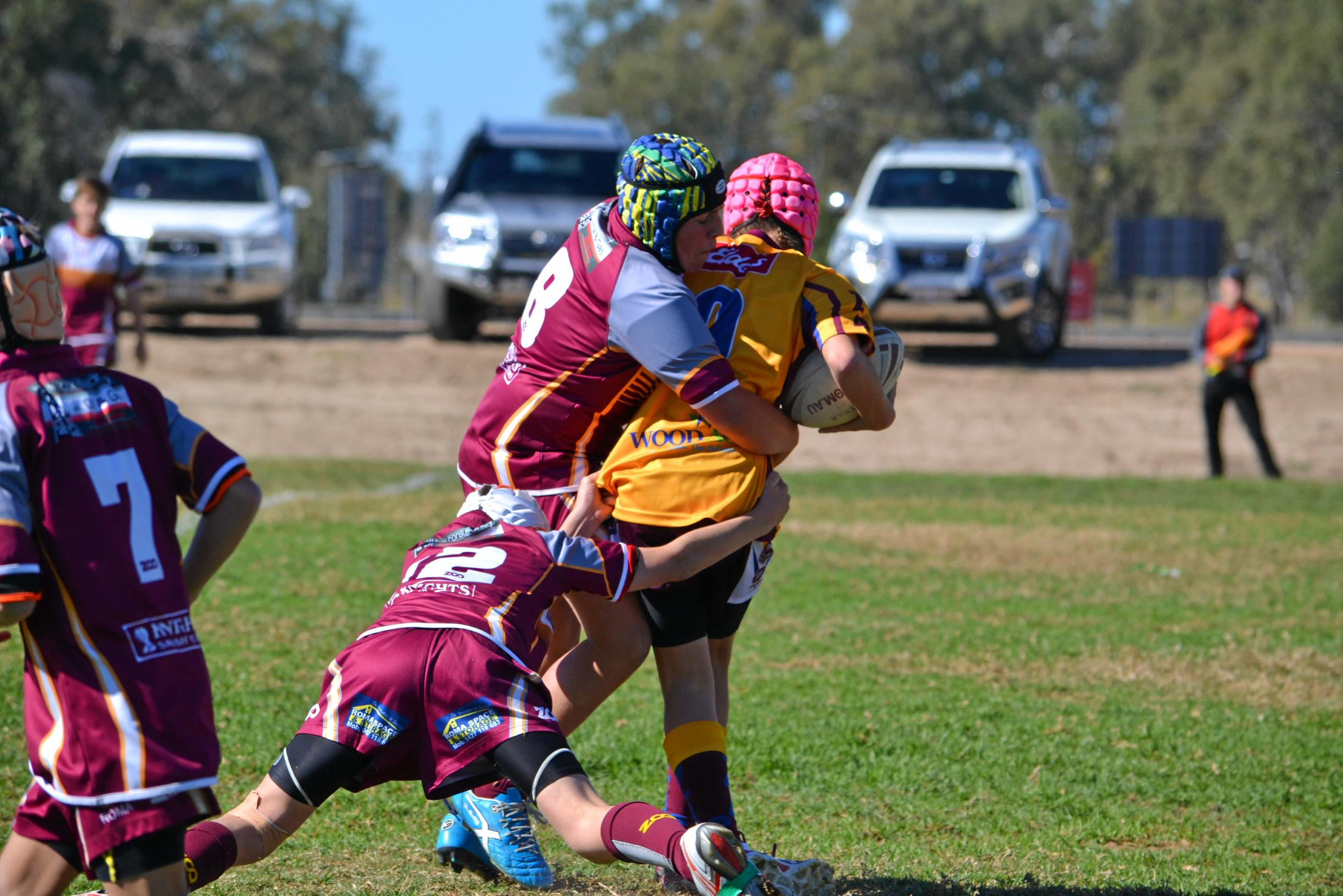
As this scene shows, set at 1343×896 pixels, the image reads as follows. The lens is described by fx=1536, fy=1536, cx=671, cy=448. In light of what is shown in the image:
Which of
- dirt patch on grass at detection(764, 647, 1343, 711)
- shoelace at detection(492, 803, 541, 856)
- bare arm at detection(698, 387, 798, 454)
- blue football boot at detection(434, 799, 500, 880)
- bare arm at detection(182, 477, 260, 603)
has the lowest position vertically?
dirt patch on grass at detection(764, 647, 1343, 711)

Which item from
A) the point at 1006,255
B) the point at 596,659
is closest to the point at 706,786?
the point at 596,659

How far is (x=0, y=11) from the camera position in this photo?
124ft

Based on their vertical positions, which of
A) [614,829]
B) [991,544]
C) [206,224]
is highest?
[614,829]

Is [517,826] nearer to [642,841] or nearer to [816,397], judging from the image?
[642,841]

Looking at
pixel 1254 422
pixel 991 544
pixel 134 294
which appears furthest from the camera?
pixel 1254 422

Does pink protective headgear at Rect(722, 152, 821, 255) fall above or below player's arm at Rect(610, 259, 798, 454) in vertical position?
above

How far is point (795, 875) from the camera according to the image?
3428 mm

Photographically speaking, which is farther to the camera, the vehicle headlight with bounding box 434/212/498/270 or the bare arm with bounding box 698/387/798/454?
the vehicle headlight with bounding box 434/212/498/270

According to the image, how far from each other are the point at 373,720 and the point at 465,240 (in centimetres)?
1531

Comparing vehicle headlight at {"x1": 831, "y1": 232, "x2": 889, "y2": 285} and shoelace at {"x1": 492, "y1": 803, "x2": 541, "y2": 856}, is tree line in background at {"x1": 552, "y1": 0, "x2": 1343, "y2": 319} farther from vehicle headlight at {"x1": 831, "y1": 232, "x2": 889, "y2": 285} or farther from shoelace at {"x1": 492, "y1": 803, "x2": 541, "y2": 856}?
shoelace at {"x1": 492, "y1": 803, "x2": 541, "y2": 856}

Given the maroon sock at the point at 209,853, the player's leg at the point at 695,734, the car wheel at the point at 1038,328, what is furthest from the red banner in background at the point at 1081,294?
the maroon sock at the point at 209,853

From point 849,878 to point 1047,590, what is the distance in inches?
199

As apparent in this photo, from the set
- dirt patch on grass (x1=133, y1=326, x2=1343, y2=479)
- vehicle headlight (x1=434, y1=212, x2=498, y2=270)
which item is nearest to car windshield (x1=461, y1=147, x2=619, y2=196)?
vehicle headlight (x1=434, y1=212, x2=498, y2=270)

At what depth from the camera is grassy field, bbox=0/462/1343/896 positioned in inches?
175
